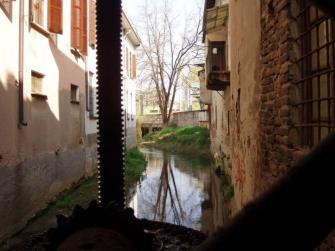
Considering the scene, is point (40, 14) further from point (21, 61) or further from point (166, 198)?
point (166, 198)

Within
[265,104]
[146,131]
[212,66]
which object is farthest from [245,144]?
[146,131]

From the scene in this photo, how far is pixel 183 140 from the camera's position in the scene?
29766 mm

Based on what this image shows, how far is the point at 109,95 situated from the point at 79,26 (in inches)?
393

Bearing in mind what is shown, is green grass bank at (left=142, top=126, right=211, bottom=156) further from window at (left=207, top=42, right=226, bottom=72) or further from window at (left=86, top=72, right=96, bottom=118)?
window at (left=86, top=72, right=96, bottom=118)

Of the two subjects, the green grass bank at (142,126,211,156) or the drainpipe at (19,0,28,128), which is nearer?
the drainpipe at (19,0,28,128)

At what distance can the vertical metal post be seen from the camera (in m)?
2.28

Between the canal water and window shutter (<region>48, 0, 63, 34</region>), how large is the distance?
16.0ft

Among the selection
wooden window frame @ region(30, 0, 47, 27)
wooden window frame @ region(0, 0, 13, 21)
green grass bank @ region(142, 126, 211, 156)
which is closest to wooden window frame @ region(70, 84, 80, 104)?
wooden window frame @ region(30, 0, 47, 27)

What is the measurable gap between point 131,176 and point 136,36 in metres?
10.8

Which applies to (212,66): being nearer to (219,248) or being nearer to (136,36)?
(136,36)

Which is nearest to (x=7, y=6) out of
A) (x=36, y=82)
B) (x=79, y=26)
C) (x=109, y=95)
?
(x=36, y=82)

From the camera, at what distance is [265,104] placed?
16.5ft

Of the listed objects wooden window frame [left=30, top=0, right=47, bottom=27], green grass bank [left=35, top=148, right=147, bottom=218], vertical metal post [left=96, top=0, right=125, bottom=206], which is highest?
wooden window frame [left=30, top=0, right=47, bottom=27]

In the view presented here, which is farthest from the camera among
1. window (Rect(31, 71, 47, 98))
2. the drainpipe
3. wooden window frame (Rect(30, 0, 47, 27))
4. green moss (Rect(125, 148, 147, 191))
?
green moss (Rect(125, 148, 147, 191))
